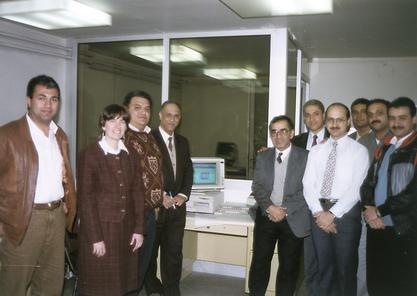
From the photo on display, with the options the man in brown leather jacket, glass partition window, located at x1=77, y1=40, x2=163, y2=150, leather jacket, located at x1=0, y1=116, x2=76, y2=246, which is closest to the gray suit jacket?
the man in brown leather jacket

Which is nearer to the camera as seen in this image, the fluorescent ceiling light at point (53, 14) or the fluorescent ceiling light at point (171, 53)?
the fluorescent ceiling light at point (53, 14)

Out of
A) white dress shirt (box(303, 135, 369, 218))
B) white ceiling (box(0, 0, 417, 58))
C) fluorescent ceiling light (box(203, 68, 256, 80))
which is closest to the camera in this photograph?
white dress shirt (box(303, 135, 369, 218))

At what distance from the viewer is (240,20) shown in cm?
349

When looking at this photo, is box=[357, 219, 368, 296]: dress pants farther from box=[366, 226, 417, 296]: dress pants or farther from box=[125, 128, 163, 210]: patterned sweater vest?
box=[125, 128, 163, 210]: patterned sweater vest

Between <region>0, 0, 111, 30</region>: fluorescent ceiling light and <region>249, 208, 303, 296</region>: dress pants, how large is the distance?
227cm

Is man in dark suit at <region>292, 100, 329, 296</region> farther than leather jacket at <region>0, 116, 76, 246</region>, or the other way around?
man in dark suit at <region>292, 100, 329, 296</region>

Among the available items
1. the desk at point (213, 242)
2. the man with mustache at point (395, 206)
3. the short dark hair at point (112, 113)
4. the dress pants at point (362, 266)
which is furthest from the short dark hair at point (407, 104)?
the short dark hair at point (112, 113)

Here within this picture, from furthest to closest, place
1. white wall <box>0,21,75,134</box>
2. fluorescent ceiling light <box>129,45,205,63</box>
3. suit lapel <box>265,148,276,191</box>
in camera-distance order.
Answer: fluorescent ceiling light <box>129,45,205,63</box> < white wall <box>0,21,75,134</box> < suit lapel <box>265,148,276,191</box>

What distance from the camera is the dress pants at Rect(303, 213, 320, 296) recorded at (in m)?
2.93

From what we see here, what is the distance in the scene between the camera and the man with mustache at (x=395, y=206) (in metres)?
2.30

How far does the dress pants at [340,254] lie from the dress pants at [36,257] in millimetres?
1725

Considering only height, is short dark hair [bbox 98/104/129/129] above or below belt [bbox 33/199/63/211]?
above

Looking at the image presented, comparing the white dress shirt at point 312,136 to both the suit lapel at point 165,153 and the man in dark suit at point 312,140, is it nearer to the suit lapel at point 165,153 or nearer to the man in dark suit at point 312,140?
the man in dark suit at point 312,140

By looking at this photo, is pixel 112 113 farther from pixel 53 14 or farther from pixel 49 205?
pixel 53 14
